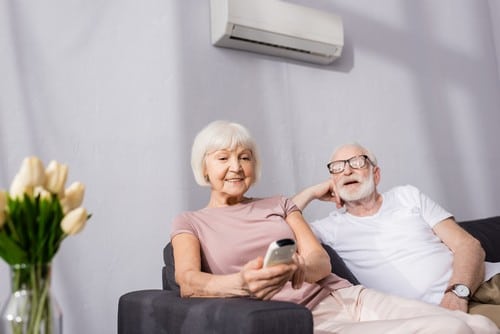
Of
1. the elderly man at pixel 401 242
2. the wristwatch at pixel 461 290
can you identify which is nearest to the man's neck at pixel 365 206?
the elderly man at pixel 401 242

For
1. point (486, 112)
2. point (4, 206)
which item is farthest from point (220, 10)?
point (486, 112)

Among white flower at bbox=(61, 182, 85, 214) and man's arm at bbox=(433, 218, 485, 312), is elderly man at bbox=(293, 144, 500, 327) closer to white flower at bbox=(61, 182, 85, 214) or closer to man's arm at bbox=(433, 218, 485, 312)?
man's arm at bbox=(433, 218, 485, 312)

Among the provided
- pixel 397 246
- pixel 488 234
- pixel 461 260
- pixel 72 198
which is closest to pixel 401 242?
pixel 397 246

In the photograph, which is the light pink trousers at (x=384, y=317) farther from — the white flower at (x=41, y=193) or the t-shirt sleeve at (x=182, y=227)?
the white flower at (x=41, y=193)

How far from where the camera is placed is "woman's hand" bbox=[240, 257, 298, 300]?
3.84 ft

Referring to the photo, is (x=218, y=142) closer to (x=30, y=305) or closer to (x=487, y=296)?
(x=30, y=305)

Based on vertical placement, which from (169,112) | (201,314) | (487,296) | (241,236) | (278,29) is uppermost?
(278,29)

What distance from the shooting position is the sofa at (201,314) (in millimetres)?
1033

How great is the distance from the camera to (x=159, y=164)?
2.18 metres

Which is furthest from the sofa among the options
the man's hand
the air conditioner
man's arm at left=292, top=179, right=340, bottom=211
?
the air conditioner

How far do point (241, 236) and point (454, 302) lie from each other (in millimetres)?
788

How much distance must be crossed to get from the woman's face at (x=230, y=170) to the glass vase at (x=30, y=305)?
32.1 inches

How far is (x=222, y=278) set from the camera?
128cm

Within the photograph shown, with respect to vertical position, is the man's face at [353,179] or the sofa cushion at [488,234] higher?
the man's face at [353,179]
